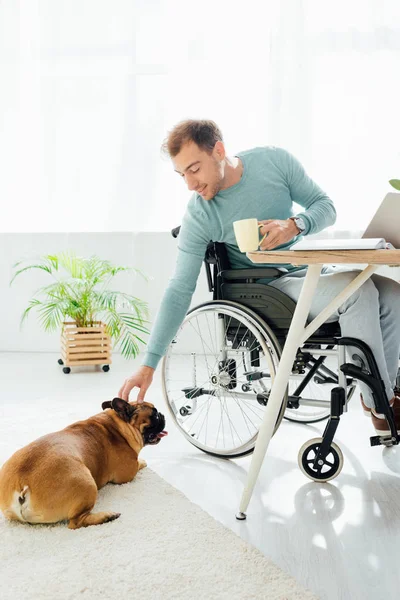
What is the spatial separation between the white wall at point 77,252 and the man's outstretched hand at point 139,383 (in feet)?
7.51

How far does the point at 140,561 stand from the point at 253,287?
841 mm

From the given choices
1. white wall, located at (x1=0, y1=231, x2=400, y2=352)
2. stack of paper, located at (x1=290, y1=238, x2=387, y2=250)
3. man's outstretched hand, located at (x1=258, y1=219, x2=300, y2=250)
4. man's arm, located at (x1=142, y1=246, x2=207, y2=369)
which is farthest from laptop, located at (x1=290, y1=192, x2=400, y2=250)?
white wall, located at (x1=0, y1=231, x2=400, y2=352)

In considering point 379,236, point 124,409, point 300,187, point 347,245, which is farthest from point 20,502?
point 300,187

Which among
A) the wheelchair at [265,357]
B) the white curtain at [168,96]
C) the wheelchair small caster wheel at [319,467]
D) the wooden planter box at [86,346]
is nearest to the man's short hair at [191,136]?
the wheelchair at [265,357]

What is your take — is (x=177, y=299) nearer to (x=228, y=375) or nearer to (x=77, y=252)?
(x=228, y=375)

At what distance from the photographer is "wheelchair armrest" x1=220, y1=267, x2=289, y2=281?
1.88 meters

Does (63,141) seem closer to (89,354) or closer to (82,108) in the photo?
(82,108)

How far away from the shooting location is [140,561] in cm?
132

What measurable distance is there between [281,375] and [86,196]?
116 inches

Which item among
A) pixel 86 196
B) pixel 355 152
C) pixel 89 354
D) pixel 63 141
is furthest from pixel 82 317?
pixel 355 152

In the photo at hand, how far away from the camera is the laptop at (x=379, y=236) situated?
4.27 feet

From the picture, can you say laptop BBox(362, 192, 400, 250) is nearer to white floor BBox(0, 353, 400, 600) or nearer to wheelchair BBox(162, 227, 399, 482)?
wheelchair BBox(162, 227, 399, 482)

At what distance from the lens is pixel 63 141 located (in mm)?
4184

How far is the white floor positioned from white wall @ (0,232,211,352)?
1587mm
